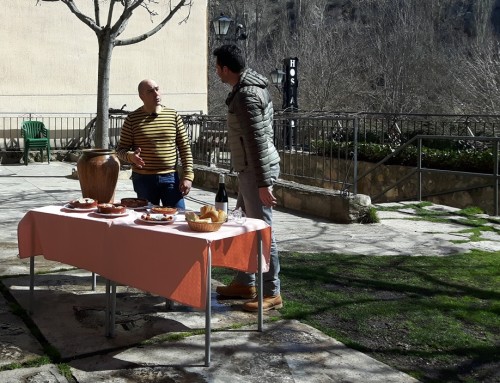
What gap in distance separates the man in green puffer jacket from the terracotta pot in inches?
34.2

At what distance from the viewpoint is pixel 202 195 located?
38.8 ft

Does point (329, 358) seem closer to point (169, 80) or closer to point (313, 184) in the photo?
point (313, 184)

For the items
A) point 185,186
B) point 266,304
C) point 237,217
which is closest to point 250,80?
point 237,217

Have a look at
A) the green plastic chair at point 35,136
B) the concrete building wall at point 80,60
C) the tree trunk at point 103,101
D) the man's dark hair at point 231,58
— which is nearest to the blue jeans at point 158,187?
the man's dark hair at point 231,58

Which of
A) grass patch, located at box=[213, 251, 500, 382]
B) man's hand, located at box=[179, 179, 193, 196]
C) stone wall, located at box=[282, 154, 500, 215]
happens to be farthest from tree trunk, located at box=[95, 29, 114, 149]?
man's hand, located at box=[179, 179, 193, 196]

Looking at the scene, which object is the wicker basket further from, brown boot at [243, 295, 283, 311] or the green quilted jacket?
brown boot at [243, 295, 283, 311]

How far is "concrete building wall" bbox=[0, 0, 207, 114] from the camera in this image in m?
18.2

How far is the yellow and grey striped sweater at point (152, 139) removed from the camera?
5504 mm

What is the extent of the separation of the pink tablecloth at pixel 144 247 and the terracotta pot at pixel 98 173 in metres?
0.27

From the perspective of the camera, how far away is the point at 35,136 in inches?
694

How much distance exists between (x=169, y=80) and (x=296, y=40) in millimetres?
19297

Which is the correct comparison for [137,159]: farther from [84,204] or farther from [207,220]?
[207,220]

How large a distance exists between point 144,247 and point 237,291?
1.26 m

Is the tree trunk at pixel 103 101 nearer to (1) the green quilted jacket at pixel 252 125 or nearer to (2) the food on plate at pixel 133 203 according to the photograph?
(2) the food on plate at pixel 133 203
